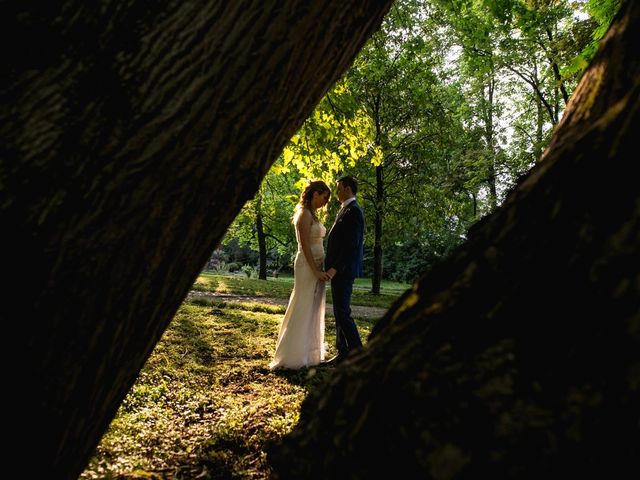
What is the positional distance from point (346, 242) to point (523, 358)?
4240 mm

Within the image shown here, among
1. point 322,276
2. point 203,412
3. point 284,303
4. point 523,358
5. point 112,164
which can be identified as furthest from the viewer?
point 284,303

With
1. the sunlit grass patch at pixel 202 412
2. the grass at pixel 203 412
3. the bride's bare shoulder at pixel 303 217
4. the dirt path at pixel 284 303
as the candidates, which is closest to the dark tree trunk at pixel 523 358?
the grass at pixel 203 412

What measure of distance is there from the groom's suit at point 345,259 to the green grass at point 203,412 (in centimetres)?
62

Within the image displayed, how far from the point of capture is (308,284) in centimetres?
537

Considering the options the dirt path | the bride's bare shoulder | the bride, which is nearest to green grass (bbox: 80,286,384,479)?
the bride

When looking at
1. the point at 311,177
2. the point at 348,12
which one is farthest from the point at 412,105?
the point at 348,12

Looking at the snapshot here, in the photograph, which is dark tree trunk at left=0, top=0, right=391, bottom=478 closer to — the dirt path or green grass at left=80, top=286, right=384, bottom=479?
green grass at left=80, top=286, right=384, bottom=479

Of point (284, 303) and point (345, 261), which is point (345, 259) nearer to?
point (345, 261)

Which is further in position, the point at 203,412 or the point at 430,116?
the point at 430,116

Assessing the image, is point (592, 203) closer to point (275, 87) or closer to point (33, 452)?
point (275, 87)

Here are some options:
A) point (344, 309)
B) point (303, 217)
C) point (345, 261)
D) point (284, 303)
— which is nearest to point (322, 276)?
point (345, 261)

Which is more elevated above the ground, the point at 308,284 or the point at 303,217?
the point at 303,217

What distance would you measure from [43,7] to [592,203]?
5.09 ft

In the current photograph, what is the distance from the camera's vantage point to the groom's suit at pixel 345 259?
5.10 meters
